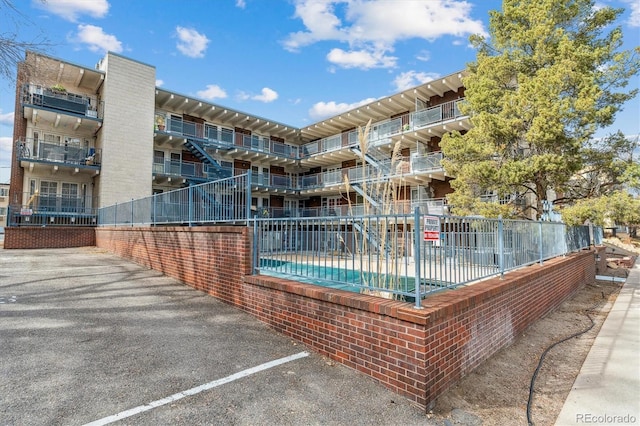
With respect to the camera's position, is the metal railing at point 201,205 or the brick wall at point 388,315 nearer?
the brick wall at point 388,315

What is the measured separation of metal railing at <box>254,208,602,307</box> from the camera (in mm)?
3652

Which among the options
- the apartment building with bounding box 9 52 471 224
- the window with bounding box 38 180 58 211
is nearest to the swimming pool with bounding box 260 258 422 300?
the apartment building with bounding box 9 52 471 224

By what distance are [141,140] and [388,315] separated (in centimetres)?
2073

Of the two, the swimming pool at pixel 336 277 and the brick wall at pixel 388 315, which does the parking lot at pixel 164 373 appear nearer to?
the brick wall at pixel 388 315

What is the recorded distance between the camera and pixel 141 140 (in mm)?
19688

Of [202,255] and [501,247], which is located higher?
[501,247]

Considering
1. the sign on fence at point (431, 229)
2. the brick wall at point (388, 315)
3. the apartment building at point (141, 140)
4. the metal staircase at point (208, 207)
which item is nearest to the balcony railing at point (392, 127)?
the apartment building at point (141, 140)

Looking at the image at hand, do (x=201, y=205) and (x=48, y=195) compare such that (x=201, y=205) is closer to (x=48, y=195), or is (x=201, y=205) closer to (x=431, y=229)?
(x=431, y=229)

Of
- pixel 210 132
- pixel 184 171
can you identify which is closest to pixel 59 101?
pixel 184 171

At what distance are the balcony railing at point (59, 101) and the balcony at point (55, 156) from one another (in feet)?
6.35

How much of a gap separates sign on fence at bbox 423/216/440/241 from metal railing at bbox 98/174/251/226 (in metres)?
3.06

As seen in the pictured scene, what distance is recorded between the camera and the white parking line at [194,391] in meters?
2.50

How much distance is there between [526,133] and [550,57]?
2.67 meters

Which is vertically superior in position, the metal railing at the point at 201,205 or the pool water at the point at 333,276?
the metal railing at the point at 201,205
